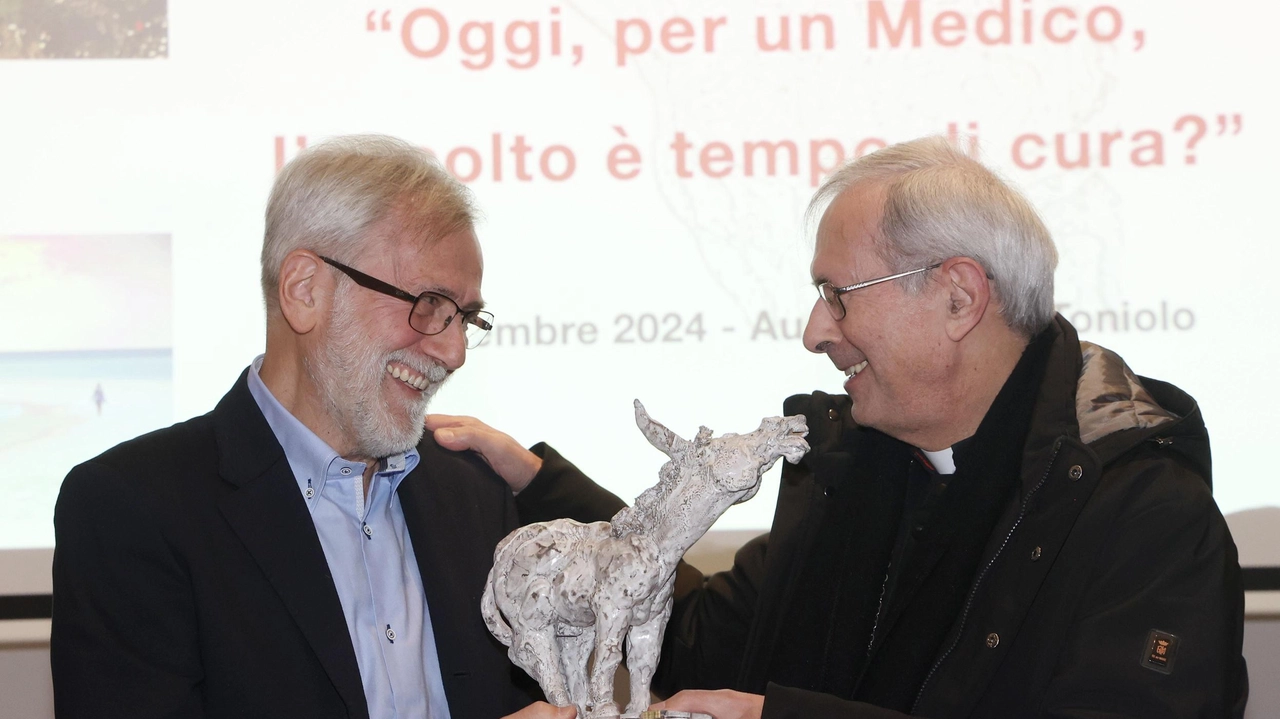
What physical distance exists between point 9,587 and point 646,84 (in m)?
2.61

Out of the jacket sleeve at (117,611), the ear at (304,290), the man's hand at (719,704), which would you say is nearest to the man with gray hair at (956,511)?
the man's hand at (719,704)

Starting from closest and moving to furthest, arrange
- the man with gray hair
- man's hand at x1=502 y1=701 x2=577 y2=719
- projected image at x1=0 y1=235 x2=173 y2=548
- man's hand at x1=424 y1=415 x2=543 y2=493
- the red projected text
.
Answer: man's hand at x1=502 y1=701 x2=577 y2=719 → the man with gray hair → man's hand at x1=424 y1=415 x2=543 y2=493 → projected image at x1=0 y1=235 x2=173 y2=548 → the red projected text

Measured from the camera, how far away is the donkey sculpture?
1865 mm

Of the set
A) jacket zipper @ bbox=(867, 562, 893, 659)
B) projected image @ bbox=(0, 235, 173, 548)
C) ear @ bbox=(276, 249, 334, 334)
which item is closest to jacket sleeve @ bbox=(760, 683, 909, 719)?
jacket zipper @ bbox=(867, 562, 893, 659)

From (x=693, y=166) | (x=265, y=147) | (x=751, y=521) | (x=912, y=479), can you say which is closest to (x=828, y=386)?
(x=751, y=521)

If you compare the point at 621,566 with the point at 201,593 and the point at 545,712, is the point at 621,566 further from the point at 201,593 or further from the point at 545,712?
Answer: the point at 201,593

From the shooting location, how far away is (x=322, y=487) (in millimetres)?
2172

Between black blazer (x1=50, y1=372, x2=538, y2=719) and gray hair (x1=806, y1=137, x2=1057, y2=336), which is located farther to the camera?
gray hair (x1=806, y1=137, x2=1057, y2=336)

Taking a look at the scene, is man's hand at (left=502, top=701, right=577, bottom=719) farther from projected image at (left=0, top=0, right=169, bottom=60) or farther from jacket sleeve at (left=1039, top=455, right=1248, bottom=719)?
projected image at (left=0, top=0, right=169, bottom=60)

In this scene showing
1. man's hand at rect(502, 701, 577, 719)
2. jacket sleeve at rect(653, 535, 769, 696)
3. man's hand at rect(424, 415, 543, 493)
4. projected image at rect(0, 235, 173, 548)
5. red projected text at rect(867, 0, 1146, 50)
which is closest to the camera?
man's hand at rect(502, 701, 577, 719)

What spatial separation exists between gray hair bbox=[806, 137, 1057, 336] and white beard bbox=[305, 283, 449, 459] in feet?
3.37

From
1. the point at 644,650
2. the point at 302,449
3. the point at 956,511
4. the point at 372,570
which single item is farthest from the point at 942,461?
the point at 302,449

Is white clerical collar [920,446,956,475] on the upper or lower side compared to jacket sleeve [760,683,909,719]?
upper

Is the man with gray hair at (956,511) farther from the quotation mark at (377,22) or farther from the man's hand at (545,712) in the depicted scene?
the quotation mark at (377,22)
